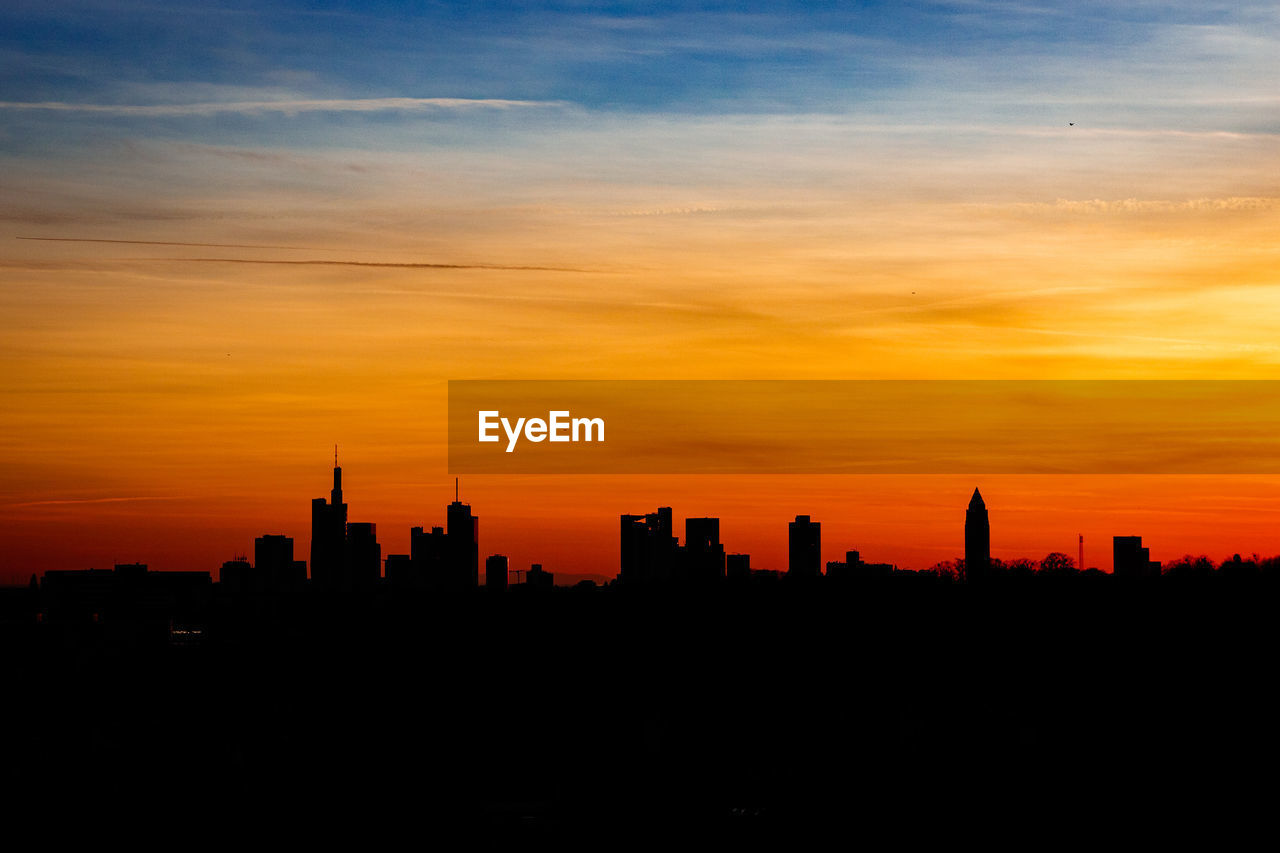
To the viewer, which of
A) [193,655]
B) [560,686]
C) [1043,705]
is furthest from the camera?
[193,655]

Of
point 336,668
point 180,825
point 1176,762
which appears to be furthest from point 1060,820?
point 336,668

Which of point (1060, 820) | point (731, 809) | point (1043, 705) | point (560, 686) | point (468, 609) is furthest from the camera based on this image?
point (468, 609)

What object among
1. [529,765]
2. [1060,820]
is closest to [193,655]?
[529,765]

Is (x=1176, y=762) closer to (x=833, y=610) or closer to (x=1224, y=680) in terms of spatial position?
(x=1224, y=680)

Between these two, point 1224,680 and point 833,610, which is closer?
point 1224,680

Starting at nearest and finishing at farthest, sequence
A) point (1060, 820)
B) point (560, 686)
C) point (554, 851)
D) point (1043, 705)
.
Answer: point (554, 851) → point (1060, 820) → point (1043, 705) → point (560, 686)

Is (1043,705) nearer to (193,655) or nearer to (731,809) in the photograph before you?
(731,809)
